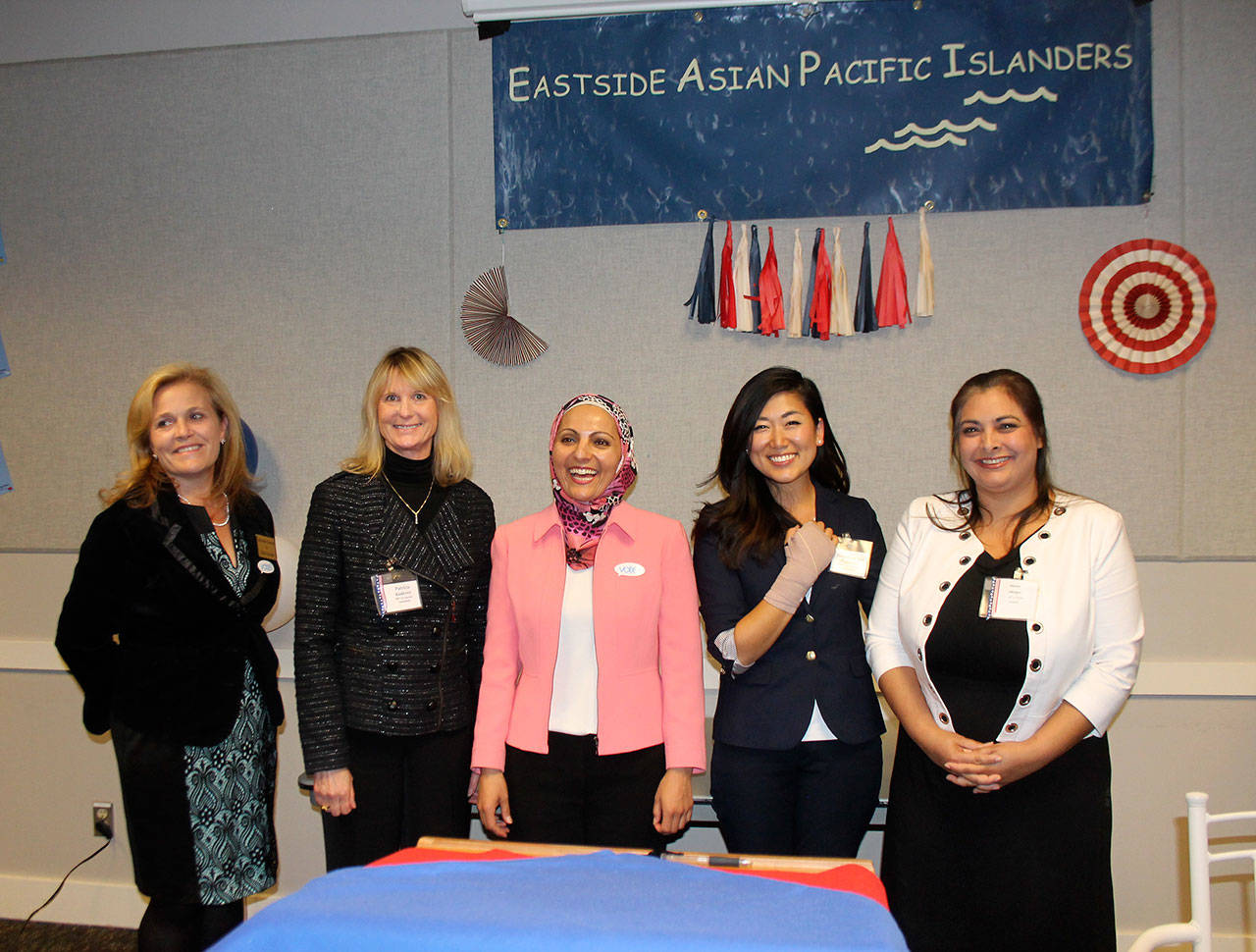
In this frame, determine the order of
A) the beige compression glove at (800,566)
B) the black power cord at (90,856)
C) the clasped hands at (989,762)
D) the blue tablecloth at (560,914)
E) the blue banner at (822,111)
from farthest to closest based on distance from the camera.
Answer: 1. the black power cord at (90,856)
2. the blue banner at (822,111)
3. the beige compression glove at (800,566)
4. the clasped hands at (989,762)
5. the blue tablecloth at (560,914)

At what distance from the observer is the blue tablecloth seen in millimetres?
974

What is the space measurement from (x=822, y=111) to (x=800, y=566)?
174 cm

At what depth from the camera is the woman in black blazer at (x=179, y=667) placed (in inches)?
81.7

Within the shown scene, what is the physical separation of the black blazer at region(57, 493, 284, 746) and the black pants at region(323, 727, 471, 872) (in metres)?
0.38

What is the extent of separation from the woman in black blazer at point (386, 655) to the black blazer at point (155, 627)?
24 centimetres

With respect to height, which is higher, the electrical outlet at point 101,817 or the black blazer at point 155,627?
the black blazer at point 155,627

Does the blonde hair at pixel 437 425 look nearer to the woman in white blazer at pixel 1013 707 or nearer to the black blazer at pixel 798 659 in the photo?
the black blazer at pixel 798 659

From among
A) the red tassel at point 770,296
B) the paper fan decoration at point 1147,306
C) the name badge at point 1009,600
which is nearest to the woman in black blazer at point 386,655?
the name badge at point 1009,600

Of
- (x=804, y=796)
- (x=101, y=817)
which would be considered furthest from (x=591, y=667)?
(x=101, y=817)

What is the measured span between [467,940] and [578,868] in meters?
0.26

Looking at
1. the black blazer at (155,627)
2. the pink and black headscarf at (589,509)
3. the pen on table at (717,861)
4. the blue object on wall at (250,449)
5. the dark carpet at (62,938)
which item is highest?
the blue object on wall at (250,449)

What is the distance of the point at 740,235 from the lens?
2.99m

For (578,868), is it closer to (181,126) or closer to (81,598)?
(81,598)

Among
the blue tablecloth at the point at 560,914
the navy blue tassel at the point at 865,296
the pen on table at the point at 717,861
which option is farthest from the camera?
the navy blue tassel at the point at 865,296
